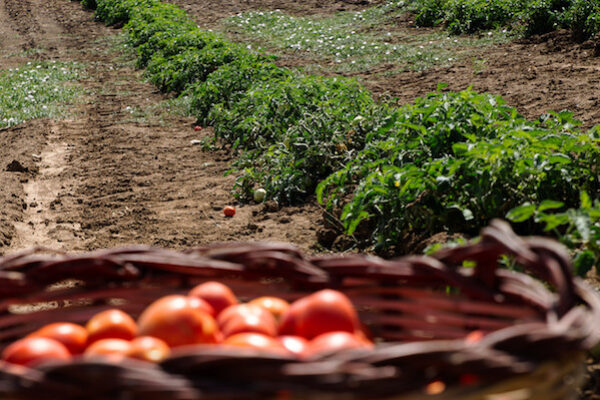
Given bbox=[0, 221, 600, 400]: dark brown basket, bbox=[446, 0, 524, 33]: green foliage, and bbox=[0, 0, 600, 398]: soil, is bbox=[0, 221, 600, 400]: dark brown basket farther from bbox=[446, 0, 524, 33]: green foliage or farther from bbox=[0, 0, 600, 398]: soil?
bbox=[446, 0, 524, 33]: green foliage

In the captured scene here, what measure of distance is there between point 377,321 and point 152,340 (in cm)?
64

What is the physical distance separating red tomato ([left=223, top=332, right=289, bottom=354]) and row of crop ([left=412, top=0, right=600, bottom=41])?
8.65 metres

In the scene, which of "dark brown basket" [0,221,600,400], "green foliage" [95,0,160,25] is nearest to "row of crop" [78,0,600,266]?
"dark brown basket" [0,221,600,400]

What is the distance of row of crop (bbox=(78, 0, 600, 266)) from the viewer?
10.6 feet

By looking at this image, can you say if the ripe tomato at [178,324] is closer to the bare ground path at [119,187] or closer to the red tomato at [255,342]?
the red tomato at [255,342]

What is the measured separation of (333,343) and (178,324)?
1.16 feet

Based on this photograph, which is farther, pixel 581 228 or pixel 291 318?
pixel 581 228

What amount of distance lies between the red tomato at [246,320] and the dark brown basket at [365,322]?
0.45 ft

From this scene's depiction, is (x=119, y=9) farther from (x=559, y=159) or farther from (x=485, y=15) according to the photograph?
(x=559, y=159)

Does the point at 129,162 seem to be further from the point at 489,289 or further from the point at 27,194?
the point at 489,289

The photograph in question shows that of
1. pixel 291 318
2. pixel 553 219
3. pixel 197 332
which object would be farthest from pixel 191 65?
pixel 197 332

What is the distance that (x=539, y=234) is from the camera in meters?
3.20

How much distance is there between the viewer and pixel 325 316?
5.28 feet

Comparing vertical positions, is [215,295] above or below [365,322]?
above
